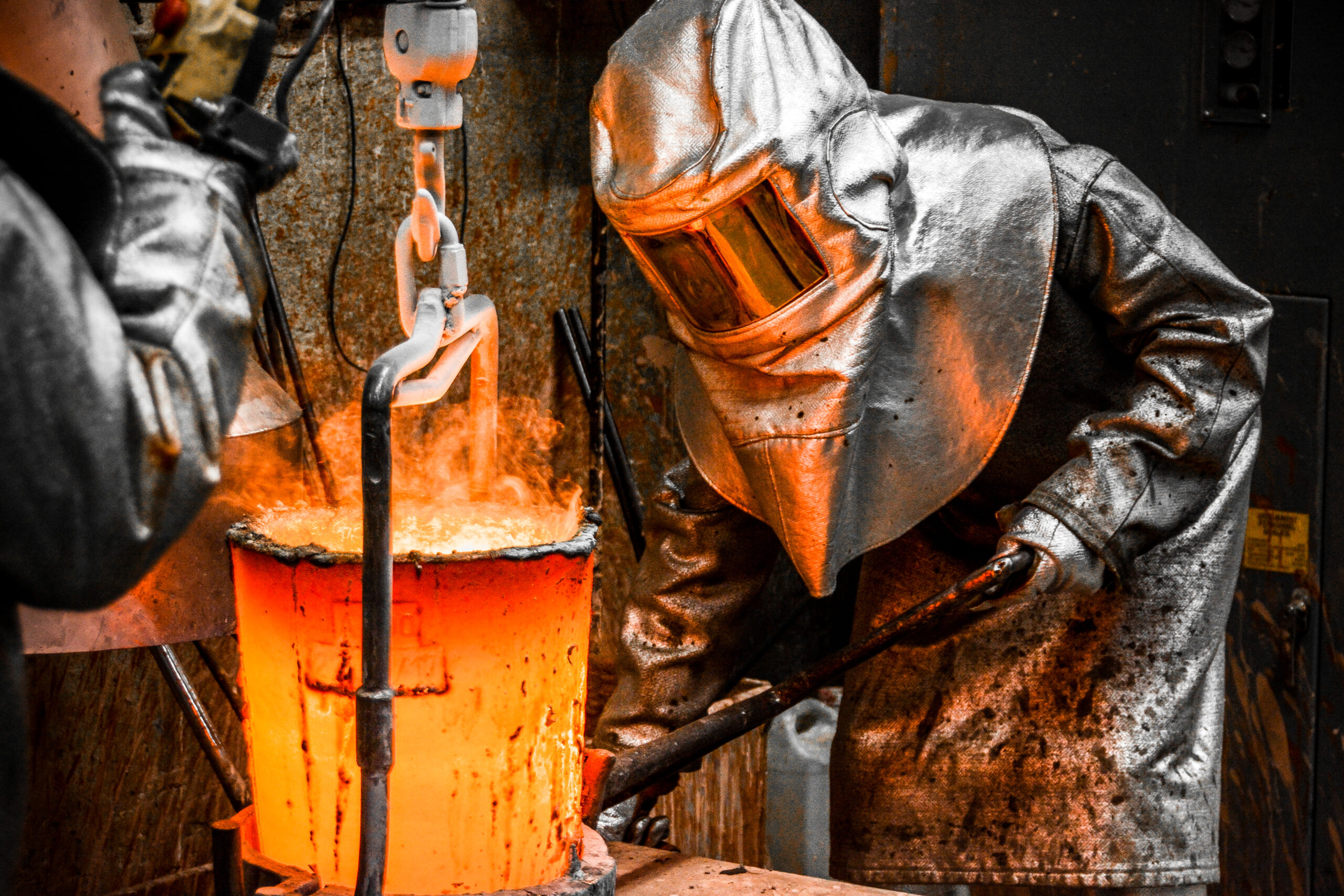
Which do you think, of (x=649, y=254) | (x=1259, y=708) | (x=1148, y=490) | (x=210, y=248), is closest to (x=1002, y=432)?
(x=1148, y=490)

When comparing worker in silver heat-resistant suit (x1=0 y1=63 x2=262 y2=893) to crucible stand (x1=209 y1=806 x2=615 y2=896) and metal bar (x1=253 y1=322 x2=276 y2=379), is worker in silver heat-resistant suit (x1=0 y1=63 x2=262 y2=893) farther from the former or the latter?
metal bar (x1=253 y1=322 x2=276 y2=379)

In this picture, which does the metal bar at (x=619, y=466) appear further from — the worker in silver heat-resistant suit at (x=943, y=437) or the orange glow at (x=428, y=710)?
the orange glow at (x=428, y=710)

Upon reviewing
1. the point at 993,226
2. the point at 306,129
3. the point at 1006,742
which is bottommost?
the point at 1006,742

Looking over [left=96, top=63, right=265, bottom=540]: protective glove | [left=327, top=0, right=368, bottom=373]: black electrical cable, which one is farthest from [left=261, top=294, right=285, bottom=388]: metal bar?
[left=96, top=63, right=265, bottom=540]: protective glove

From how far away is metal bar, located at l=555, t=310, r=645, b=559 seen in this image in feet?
12.4

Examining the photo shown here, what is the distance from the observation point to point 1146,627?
2.59 meters

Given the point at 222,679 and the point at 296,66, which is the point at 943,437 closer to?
the point at 222,679

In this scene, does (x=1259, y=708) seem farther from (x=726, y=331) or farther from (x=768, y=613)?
(x=726, y=331)

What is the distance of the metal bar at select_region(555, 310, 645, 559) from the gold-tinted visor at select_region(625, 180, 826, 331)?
4.96ft

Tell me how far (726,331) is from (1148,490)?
78 cm

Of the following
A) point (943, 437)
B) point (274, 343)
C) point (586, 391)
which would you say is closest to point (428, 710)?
point (943, 437)

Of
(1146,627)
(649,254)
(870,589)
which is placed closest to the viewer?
(649,254)

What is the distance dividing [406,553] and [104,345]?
0.55 m

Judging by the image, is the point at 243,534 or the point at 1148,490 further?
the point at 1148,490
